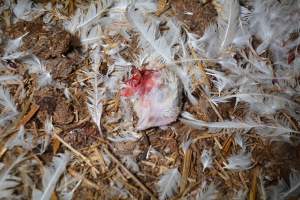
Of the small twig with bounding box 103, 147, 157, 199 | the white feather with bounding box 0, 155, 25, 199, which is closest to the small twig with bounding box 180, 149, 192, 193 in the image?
the small twig with bounding box 103, 147, 157, 199

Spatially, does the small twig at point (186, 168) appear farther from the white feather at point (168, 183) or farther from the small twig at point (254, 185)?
the small twig at point (254, 185)

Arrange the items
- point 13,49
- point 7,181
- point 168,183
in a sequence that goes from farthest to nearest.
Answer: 1. point 13,49
2. point 168,183
3. point 7,181

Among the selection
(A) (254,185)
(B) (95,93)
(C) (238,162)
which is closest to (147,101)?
(B) (95,93)

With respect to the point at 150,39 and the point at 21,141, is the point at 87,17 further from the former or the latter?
the point at 21,141

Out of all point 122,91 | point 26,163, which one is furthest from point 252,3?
point 26,163

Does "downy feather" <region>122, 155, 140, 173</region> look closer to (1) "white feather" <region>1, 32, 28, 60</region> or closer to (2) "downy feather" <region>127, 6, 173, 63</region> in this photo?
(2) "downy feather" <region>127, 6, 173, 63</region>

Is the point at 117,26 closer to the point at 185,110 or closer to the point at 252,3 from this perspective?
the point at 185,110
